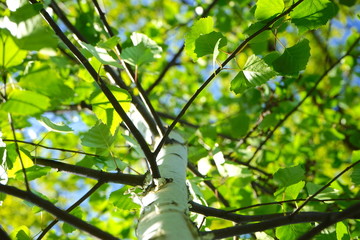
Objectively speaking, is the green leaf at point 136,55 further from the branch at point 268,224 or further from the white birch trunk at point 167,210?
the branch at point 268,224

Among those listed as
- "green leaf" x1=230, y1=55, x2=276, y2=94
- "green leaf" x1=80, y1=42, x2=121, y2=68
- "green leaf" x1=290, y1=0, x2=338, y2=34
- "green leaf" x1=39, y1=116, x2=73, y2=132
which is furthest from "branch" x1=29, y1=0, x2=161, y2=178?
"green leaf" x1=290, y1=0, x2=338, y2=34

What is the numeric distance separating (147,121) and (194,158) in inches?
9.9

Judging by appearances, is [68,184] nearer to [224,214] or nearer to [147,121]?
[147,121]

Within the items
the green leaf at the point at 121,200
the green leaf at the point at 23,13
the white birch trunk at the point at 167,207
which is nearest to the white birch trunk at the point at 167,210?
the white birch trunk at the point at 167,207

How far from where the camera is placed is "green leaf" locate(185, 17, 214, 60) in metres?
0.67

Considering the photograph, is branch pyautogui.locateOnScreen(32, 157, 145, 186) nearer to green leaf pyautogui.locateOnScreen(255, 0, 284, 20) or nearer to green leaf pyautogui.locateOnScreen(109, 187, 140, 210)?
green leaf pyautogui.locateOnScreen(109, 187, 140, 210)

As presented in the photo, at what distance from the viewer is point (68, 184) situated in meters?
2.76

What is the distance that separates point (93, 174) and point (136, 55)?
283mm

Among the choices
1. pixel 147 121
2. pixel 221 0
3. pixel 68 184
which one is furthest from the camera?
pixel 68 184

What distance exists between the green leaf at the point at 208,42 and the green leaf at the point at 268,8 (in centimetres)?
8

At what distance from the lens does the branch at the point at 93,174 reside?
72 centimetres

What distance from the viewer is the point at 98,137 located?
0.75 m

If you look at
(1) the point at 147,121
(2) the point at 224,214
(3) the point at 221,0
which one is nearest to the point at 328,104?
(3) the point at 221,0

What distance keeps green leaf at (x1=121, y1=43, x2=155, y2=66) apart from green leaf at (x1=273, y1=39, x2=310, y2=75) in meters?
0.28
